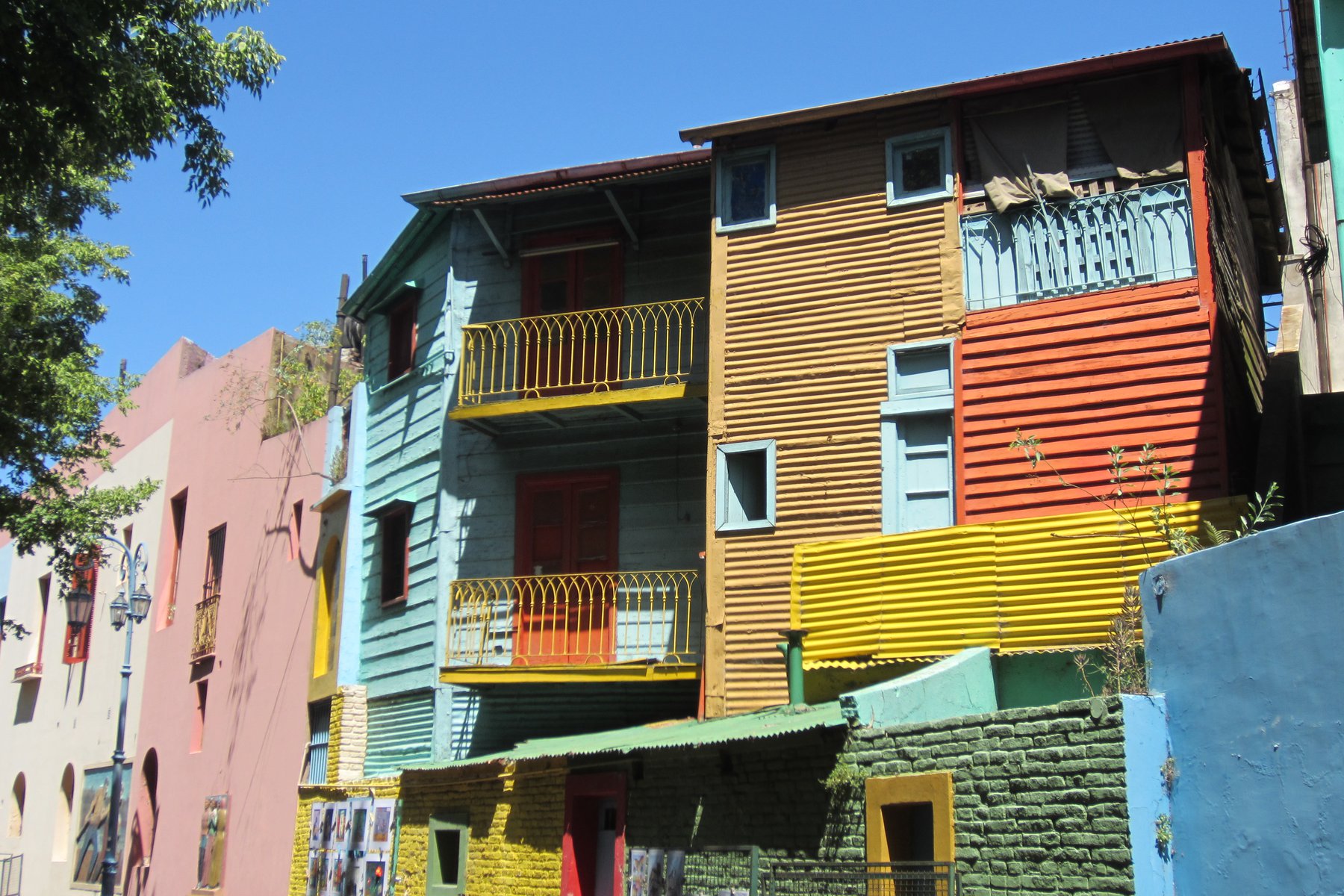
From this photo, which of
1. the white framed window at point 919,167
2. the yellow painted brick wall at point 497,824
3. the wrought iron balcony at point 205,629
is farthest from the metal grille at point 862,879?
the wrought iron balcony at point 205,629

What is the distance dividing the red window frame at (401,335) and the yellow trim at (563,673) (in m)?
4.89

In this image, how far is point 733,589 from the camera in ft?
49.7

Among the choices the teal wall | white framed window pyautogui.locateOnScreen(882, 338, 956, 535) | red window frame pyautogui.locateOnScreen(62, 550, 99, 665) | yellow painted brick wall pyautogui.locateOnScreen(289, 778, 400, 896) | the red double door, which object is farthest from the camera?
red window frame pyautogui.locateOnScreen(62, 550, 99, 665)

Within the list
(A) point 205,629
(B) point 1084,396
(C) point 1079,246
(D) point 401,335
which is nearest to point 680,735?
(B) point 1084,396

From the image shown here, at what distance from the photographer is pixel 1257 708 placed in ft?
28.3

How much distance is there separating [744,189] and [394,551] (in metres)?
6.86

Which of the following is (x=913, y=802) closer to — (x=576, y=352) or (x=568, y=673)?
(x=568, y=673)

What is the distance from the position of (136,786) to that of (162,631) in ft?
9.24

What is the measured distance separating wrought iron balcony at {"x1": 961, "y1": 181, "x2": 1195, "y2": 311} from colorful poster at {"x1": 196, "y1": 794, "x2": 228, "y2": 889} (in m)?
14.2

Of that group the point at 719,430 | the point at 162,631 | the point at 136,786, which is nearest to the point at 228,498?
the point at 162,631

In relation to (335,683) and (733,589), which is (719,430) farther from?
(335,683)

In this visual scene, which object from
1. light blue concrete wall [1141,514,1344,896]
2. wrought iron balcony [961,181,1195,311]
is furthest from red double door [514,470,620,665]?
light blue concrete wall [1141,514,1344,896]

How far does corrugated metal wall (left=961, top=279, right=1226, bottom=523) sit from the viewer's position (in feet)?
44.2

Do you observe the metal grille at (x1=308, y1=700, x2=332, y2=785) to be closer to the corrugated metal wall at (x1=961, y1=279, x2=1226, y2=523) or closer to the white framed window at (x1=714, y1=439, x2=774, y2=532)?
the white framed window at (x1=714, y1=439, x2=774, y2=532)
